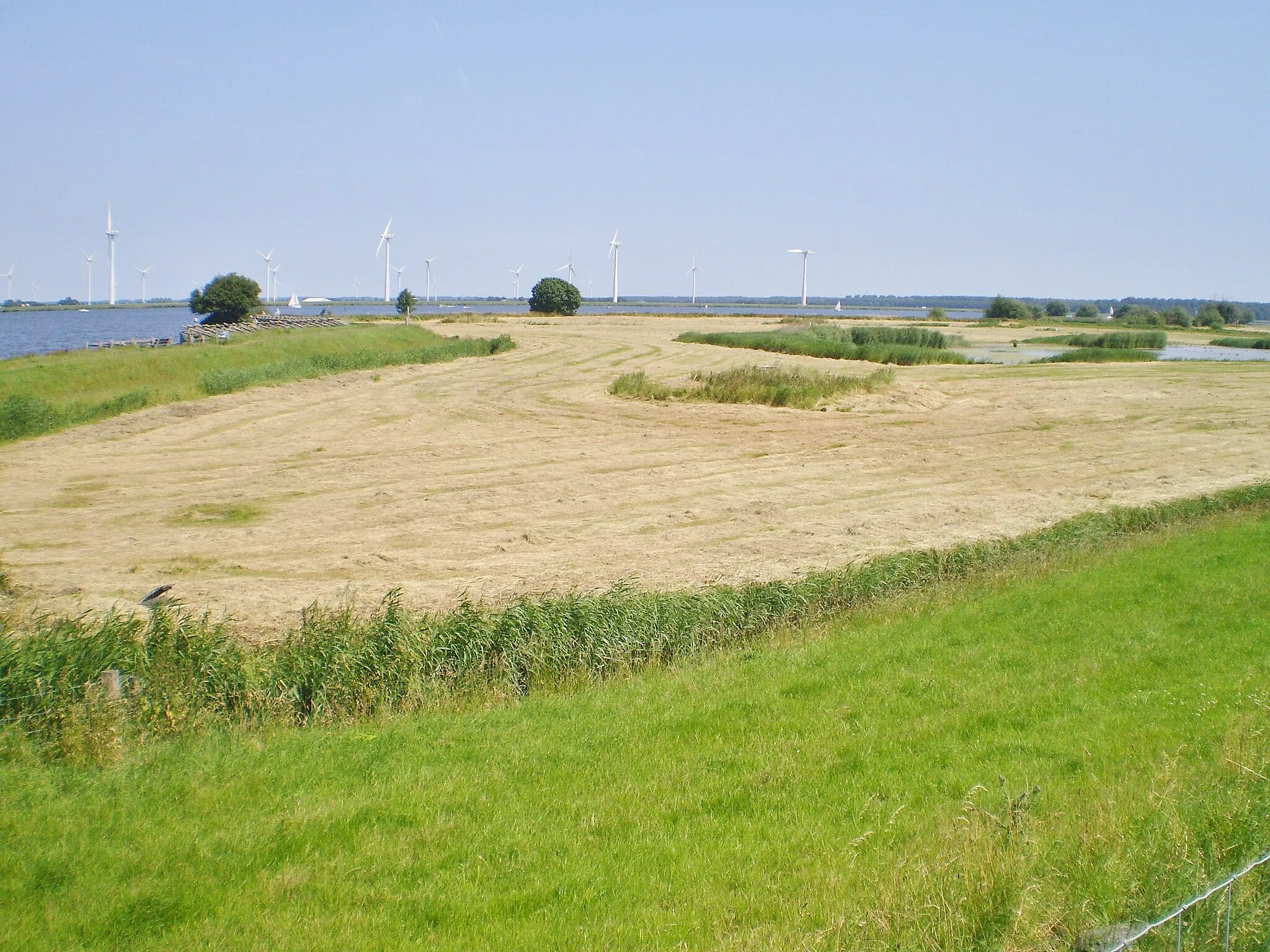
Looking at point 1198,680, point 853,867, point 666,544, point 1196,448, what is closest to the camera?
point 853,867

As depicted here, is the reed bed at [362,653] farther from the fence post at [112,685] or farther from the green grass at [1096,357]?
the green grass at [1096,357]

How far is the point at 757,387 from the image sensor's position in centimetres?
3662

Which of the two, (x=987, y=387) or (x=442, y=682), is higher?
(x=987, y=387)

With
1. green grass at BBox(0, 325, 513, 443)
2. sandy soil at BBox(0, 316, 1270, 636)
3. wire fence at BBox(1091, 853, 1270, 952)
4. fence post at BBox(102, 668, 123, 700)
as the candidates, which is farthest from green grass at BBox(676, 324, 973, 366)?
wire fence at BBox(1091, 853, 1270, 952)

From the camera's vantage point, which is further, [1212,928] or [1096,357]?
[1096,357]

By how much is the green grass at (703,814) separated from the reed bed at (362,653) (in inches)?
16.9

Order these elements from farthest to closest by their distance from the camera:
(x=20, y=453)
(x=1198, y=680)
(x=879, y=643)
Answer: (x=20, y=453) → (x=879, y=643) → (x=1198, y=680)

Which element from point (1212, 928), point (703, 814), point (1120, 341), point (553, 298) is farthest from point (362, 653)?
point (553, 298)

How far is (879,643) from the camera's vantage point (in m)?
11.3

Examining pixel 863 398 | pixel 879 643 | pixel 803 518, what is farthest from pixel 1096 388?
pixel 879 643

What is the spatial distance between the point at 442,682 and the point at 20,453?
19.0 meters

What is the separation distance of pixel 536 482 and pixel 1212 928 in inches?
751

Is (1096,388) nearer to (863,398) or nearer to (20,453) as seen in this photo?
(863,398)

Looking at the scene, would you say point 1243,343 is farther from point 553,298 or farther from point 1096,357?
point 553,298
